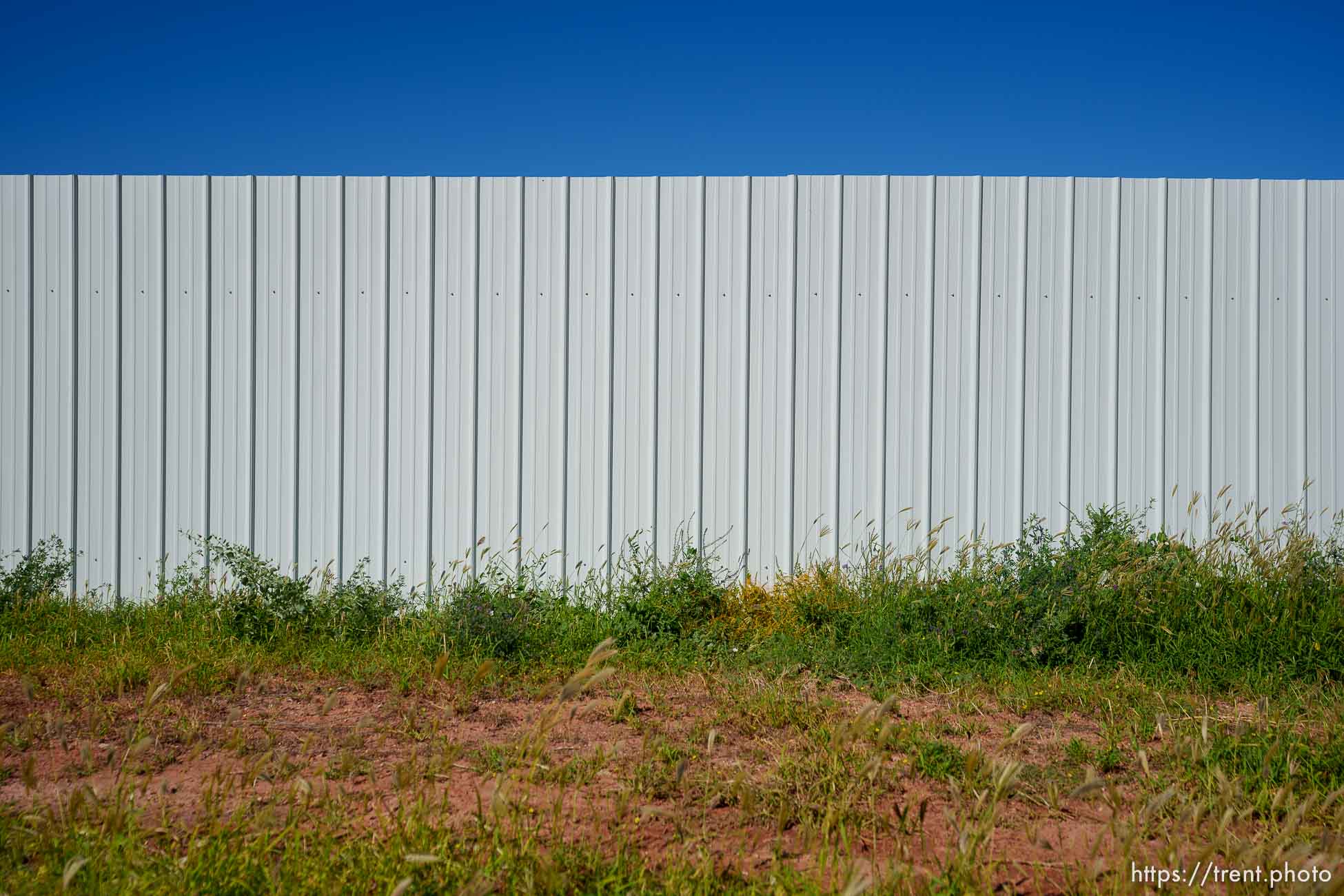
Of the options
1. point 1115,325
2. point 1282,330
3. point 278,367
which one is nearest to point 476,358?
point 278,367

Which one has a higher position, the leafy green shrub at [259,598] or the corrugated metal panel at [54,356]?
the corrugated metal panel at [54,356]

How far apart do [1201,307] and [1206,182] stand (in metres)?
0.81

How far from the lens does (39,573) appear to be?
511 centimetres

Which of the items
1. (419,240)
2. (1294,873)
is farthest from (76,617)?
(1294,873)

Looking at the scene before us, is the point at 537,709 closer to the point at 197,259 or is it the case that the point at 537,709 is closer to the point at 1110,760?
the point at 1110,760

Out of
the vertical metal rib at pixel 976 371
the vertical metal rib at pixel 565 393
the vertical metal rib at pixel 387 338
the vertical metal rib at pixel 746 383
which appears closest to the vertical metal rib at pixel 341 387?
the vertical metal rib at pixel 387 338

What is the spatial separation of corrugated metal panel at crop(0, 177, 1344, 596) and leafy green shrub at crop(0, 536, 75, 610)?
0.35ft

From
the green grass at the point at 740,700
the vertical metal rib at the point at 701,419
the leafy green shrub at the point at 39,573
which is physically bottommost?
the green grass at the point at 740,700

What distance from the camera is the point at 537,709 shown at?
3.68 meters

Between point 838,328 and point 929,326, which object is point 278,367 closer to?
point 838,328

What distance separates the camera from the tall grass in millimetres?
4098

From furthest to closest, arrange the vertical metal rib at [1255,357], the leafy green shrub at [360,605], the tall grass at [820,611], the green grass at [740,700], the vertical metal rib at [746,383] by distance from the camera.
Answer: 1. the vertical metal rib at [1255,357]
2. the vertical metal rib at [746,383]
3. the leafy green shrub at [360,605]
4. the tall grass at [820,611]
5. the green grass at [740,700]

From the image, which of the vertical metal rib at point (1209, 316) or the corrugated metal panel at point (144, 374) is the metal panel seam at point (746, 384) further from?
the corrugated metal panel at point (144, 374)

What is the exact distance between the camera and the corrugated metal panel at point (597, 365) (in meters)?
5.14
